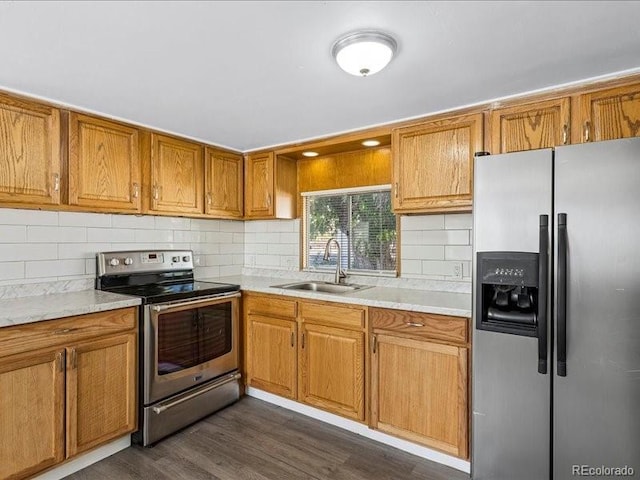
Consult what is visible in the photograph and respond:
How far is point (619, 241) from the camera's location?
5.08ft

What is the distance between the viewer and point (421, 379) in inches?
85.8

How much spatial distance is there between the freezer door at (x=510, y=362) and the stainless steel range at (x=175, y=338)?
69.8 inches

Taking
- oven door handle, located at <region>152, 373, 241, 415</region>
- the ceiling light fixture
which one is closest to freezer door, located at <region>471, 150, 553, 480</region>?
the ceiling light fixture

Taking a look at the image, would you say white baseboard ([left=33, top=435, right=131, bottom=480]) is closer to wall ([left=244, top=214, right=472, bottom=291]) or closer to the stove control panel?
the stove control panel

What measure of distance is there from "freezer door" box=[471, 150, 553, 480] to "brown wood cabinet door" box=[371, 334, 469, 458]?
17cm

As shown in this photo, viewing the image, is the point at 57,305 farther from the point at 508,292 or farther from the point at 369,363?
the point at 508,292

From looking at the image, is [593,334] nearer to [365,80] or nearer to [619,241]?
[619,241]

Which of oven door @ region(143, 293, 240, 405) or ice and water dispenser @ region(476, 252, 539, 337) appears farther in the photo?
oven door @ region(143, 293, 240, 405)

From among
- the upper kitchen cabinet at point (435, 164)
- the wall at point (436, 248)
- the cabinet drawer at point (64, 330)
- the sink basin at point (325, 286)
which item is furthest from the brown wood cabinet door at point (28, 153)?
the wall at point (436, 248)

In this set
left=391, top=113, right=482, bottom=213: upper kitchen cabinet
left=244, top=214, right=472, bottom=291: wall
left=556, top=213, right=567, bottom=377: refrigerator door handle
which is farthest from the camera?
left=244, top=214, right=472, bottom=291: wall

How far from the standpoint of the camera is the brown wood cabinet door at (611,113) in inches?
73.3

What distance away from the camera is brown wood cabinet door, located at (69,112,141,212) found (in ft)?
7.84

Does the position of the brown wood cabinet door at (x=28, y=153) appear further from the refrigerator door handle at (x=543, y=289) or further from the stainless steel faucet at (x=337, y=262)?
the refrigerator door handle at (x=543, y=289)

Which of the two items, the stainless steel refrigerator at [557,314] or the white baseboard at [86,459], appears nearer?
the stainless steel refrigerator at [557,314]
